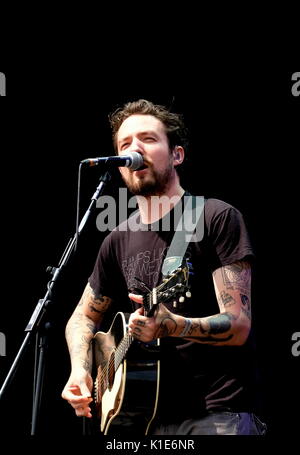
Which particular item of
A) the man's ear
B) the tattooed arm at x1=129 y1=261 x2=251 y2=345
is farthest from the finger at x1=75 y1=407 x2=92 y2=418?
the man's ear

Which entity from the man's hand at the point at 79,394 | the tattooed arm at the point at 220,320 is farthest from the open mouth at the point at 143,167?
the man's hand at the point at 79,394

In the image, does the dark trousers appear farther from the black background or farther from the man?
the black background

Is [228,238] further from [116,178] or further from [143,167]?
[116,178]

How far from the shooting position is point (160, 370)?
2164mm

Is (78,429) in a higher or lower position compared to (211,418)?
lower

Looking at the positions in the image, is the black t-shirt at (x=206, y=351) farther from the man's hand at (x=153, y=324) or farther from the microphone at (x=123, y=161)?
the microphone at (x=123, y=161)

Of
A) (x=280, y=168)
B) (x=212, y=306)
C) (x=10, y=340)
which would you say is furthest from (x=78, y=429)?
(x=280, y=168)

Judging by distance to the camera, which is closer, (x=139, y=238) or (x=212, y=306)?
(x=212, y=306)

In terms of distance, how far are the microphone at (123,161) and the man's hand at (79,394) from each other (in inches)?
45.1

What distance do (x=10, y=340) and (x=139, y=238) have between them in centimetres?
154

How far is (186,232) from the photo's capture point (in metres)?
2.38

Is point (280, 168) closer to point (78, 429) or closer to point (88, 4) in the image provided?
point (88, 4)

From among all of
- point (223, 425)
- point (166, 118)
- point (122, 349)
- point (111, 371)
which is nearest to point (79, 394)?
point (111, 371)

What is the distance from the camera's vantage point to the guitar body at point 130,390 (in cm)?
218
